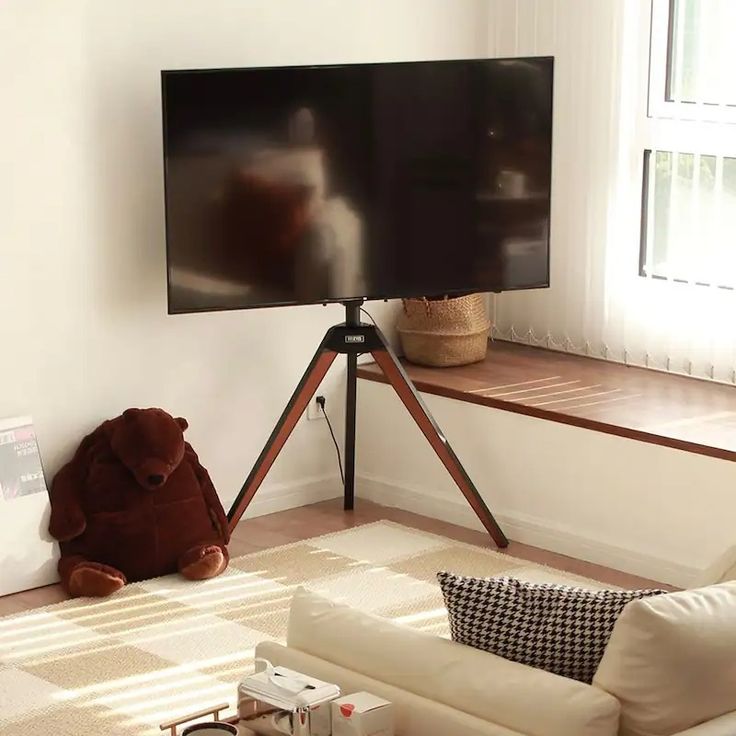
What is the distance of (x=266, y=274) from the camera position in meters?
4.56

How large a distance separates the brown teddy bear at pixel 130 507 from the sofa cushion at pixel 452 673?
184cm

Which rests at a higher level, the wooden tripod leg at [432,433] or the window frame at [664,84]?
the window frame at [664,84]

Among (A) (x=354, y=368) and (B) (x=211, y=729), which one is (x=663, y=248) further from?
(B) (x=211, y=729)

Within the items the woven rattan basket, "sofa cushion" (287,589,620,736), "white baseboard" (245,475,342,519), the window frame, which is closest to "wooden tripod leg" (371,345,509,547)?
the woven rattan basket

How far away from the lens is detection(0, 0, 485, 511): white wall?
14.4 ft

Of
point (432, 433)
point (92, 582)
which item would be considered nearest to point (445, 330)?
point (432, 433)

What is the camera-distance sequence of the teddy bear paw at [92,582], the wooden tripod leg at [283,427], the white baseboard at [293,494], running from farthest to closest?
the white baseboard at [293,494] < the wooden tripod leg at [283,427] < the teddy bear paw at [92,582]

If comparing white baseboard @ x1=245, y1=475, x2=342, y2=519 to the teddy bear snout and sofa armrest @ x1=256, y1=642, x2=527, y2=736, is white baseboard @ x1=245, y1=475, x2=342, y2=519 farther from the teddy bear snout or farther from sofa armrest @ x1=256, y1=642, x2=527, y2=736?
sofa armrest @ x1=256, y1=642, x2=527, y2=736

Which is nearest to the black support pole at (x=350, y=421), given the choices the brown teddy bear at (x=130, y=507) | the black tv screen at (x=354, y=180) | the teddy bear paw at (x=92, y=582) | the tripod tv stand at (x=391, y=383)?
the tripod tv stand at (x=391, y=383)

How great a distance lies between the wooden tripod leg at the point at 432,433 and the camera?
4.77 meters

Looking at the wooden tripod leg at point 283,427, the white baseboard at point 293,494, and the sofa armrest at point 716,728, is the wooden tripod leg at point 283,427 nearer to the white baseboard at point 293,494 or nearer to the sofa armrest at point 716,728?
the white baseboard at point 293,494

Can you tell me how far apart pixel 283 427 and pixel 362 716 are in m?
2.47

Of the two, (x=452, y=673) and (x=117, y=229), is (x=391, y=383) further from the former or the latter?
(x=452, y=673)

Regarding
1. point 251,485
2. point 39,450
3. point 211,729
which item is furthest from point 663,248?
point 211,729
